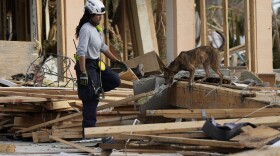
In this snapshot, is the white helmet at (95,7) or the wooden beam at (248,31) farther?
the wooden beam at (248,31)

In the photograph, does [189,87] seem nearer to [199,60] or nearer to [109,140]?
[199,60]

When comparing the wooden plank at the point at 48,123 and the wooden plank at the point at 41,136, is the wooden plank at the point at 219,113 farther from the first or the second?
the wooden plank at the point at 41,136

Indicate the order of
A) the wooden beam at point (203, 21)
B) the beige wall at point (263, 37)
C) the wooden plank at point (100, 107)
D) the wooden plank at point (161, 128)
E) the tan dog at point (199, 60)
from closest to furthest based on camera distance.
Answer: the wooden plank at point (161, 128) < the wooden plank at point (100, 107) < the tan dog at point (199, 60) < the wooden beam at point (203, 21) < the beige wall at point (263, 37)

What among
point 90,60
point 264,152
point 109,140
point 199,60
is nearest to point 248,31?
point 199,60

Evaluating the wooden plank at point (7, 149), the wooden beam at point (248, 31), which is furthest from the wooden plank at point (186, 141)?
the wooden beam at point (248, 31)

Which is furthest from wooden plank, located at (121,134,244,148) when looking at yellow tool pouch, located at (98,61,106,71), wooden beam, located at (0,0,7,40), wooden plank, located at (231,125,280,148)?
wooden beam, located at (0,0,7,40)

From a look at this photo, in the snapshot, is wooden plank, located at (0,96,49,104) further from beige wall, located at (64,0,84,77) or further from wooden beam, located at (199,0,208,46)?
wooden beam, located at (199,0,208,46)

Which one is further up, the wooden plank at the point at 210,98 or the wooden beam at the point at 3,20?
the wooden beam at the point at 3,20

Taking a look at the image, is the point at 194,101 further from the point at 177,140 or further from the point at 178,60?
the point at 177,140

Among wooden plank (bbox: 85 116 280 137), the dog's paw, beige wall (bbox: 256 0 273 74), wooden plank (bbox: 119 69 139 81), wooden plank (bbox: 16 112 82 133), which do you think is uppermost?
beige wall (bbox: 256 0 273 74)

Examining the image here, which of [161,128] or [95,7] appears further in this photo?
[95,7]

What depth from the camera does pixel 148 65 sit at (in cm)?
1498

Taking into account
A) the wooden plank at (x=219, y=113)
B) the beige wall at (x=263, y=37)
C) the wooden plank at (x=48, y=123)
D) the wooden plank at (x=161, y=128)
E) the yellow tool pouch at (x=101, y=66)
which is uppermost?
the beige wall at (x=263, y=37)

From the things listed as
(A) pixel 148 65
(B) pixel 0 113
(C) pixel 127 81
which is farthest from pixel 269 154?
(A) pixel 148 65
